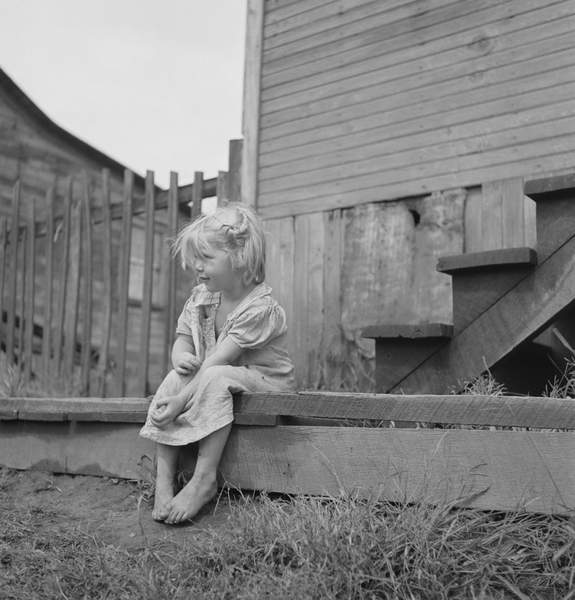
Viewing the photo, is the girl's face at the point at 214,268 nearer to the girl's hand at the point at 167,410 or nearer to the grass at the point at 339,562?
the girl's hand at the point at 167,410

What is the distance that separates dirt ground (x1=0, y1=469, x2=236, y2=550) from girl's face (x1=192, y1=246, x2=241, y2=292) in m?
0.86

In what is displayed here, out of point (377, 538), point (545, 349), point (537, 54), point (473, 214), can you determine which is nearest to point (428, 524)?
point (377, 538)

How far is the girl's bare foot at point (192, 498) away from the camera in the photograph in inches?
112

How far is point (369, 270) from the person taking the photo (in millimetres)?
5535

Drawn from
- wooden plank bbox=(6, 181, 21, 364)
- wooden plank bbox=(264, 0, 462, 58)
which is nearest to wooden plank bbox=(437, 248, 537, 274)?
wooden plank bbox=(264, 0, 462, 58)

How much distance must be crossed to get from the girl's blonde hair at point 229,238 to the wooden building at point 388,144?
1.96m

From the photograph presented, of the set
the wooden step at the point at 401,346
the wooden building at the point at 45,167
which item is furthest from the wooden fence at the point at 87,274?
the wooden building at the point at 45,167

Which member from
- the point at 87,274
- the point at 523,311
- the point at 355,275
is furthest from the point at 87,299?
the point at 523,311

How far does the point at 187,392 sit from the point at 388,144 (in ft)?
10.1

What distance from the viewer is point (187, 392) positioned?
120 inches

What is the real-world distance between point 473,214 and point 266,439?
2677mm

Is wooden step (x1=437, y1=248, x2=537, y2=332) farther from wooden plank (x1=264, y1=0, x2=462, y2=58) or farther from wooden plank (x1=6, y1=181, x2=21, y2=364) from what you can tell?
wooden plank (x1=6, y1=181, x2=21, y2=364)

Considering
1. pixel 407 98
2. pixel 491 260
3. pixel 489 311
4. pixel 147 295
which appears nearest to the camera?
pixel 491 260

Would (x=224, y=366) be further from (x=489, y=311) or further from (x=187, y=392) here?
(x=489, y=311)
